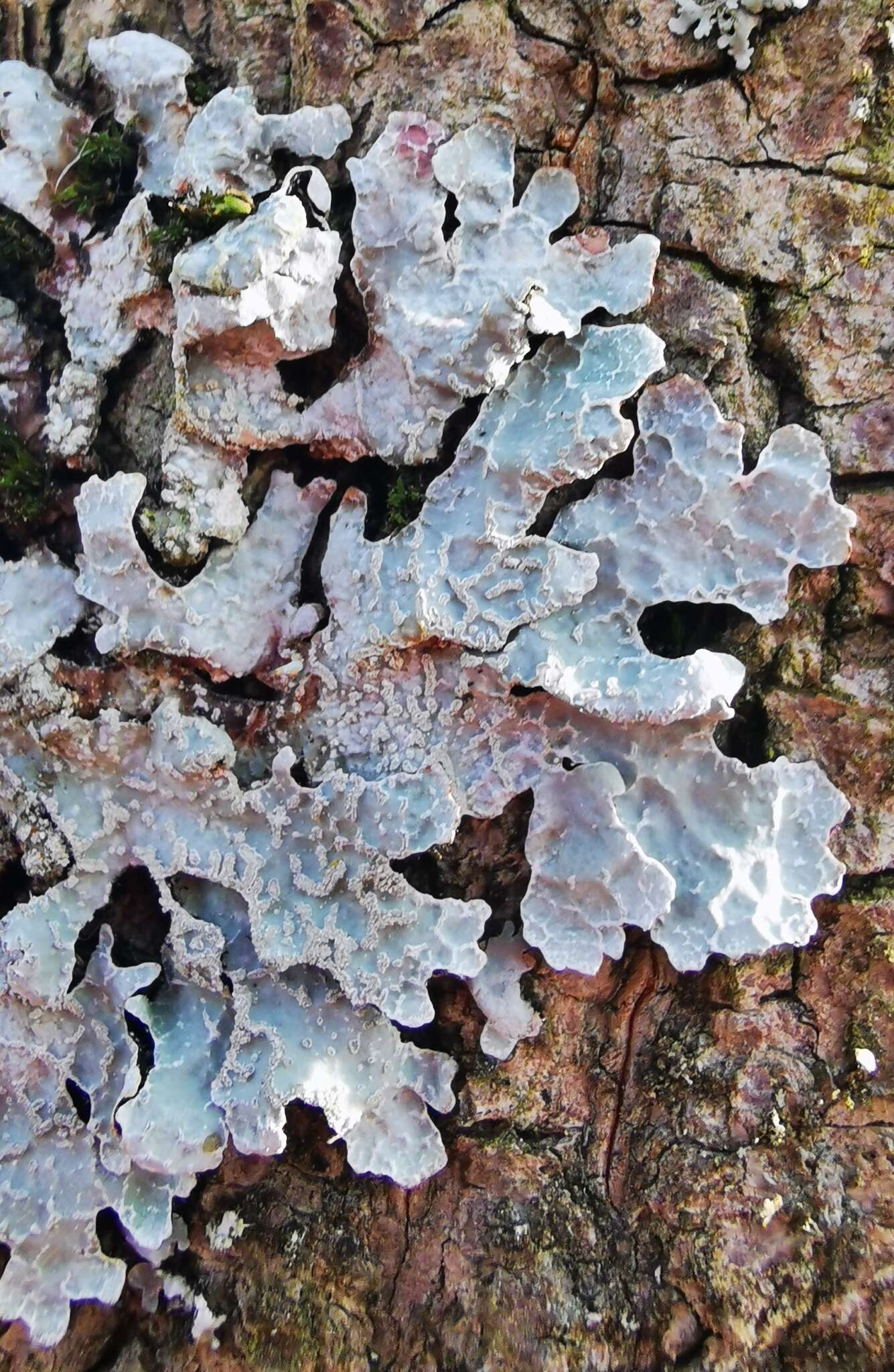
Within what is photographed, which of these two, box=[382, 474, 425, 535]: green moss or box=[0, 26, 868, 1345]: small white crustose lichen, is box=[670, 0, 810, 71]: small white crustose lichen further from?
box=[382, 474, 425, 535]: green moss

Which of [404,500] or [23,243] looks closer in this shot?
[404,500]

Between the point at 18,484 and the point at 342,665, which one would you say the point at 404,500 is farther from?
the point at 18,484

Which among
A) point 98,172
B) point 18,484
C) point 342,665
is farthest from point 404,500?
point 98,172

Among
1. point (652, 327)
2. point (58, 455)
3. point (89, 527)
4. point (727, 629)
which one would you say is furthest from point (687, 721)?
point (58, 455)

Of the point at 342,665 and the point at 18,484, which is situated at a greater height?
the point at 18,484

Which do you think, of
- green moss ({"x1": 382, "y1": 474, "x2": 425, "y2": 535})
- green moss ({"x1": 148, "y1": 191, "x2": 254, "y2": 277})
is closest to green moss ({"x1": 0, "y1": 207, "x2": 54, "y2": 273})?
green moss ({"x1": 148, "y1": 191, "x2": 254, "y2": 277})

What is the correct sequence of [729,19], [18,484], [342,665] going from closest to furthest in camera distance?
1. [729,19]
2. [342,665]
3. [18,484]

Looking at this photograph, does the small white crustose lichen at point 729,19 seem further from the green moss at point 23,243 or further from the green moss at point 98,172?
the green moss at point 23,243
